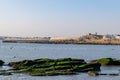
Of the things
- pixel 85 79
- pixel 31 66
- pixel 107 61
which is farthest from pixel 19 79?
pixel 107 61

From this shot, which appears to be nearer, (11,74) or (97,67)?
(11,74)

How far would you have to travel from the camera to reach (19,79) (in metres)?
37.5

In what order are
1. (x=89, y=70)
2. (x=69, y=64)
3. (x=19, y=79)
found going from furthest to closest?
(x=69, y=64) < (x=89, y=70) < (x=19, y=79)

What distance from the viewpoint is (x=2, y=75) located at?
40188mm

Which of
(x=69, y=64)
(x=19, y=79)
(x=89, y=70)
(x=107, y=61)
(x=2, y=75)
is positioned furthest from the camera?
(x=107, y=61)

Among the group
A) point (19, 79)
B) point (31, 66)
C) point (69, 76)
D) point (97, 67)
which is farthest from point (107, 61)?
point (19, 79)

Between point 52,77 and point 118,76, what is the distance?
6515mm

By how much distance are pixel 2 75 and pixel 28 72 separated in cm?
317

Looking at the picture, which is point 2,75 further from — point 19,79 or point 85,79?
point 85,79

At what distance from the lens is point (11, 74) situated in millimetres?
40781

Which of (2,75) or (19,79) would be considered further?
(2,75)

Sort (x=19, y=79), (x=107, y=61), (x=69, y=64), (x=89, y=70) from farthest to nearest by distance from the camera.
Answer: (x=107, y=61)
(x=69, y=64)
(x=89, y=70)
(x=19, y=79)

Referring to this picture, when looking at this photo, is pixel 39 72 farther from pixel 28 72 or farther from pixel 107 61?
pixel 107 61

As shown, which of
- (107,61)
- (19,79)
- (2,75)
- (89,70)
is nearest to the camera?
(19,79)
